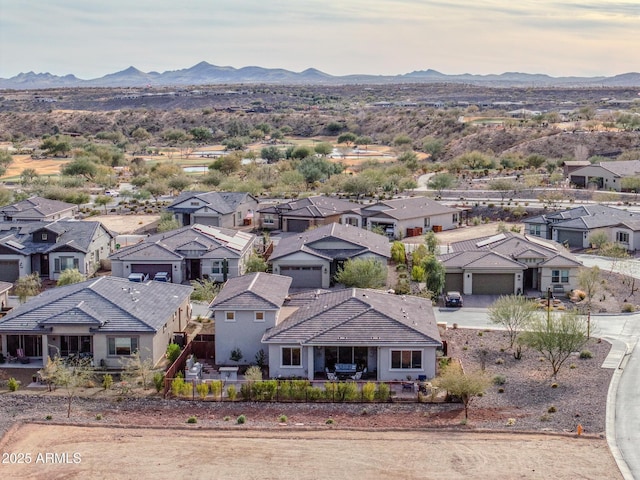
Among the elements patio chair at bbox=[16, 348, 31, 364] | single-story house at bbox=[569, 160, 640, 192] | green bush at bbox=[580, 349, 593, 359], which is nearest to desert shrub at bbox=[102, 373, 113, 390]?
patio chair at bbox=[16, 348, 31, 364]

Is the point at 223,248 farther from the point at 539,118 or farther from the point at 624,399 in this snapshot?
the point at 539,118

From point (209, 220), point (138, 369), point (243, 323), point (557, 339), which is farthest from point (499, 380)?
point (209, 220)

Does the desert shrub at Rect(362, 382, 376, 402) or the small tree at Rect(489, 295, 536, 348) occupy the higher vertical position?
the small tree at Rect(489, 295, 536, 348)

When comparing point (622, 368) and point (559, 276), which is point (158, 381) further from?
point (559, 276)

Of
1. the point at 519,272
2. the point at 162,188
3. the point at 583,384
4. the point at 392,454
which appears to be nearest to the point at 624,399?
the point at 583,384

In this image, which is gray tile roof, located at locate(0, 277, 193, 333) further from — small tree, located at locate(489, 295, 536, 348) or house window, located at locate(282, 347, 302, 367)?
small tree, located at locate(489, 295, 536, 348)

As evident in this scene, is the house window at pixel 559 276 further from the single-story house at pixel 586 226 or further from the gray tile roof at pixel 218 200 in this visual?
the gray tile roof at pixel 218 200

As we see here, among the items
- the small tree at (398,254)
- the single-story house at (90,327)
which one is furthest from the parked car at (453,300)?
the single-story house at (90,327)

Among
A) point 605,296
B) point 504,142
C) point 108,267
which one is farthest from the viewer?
point 504,142
